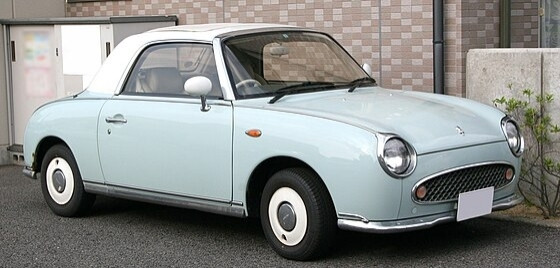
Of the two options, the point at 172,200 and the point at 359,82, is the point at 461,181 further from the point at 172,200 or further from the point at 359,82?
the point at 172,200

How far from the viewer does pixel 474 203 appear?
238 inches

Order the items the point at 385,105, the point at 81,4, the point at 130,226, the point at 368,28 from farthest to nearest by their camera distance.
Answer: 1. the point at 81,4
2. the point at 368,28
3. the point at 130,226
4. the point at 385,105

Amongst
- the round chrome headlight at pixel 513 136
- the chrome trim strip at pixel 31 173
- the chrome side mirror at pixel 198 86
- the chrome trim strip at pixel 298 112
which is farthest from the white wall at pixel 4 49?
the round chrome headlight at pixel 513 136

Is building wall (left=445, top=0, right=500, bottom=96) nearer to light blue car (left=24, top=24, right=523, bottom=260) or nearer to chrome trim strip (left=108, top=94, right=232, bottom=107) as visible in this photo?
light blue car (left=24, top=24, right=523, bottom=260)

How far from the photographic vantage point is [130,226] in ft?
24.5

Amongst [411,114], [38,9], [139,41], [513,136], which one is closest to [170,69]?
[139,41]

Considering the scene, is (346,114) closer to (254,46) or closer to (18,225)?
(254,46)

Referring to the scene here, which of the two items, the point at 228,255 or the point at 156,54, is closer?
the point at 228,255

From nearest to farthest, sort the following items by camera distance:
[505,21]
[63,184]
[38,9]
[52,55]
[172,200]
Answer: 1. [172,200]
2. [63,184]
3. [505,21]
4. [52,55]
5. [38,9]

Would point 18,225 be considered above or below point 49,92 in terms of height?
below

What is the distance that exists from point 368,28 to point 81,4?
391cm

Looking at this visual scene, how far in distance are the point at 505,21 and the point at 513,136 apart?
2688 mm

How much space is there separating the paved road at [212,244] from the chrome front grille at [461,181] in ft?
1.35

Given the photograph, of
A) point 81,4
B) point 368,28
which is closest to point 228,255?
point 368,28
